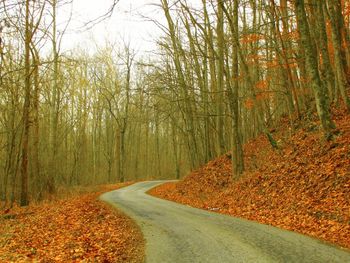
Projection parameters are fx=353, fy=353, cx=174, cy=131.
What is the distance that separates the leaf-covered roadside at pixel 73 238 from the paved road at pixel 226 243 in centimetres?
52

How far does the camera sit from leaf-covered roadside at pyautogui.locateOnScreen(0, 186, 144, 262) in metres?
7.35

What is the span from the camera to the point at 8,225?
1263 centimetres

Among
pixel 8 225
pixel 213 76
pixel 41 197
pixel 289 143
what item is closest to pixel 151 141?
pixel 213 76

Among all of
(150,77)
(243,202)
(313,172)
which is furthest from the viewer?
(150,77)

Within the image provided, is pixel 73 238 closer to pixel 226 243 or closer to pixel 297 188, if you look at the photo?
pixel 226 243

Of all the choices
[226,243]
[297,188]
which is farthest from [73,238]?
[297,188]

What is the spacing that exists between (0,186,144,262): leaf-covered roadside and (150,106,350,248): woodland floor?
13.2ft

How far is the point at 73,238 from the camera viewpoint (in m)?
9.04

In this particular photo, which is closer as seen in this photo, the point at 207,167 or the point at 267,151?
the point at 267,151

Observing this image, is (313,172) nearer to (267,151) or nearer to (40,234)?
(267,151)

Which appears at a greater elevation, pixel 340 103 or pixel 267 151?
pixel 340 103

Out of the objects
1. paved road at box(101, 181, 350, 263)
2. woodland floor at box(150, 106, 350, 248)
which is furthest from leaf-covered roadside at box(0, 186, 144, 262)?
woodland floor at box(150, 106, 350, 248)

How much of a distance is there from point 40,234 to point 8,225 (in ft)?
11.1

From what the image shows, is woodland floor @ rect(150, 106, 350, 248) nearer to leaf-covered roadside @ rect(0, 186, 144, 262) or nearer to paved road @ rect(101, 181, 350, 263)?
paved road @ rect(101, 181, 350, 263)
